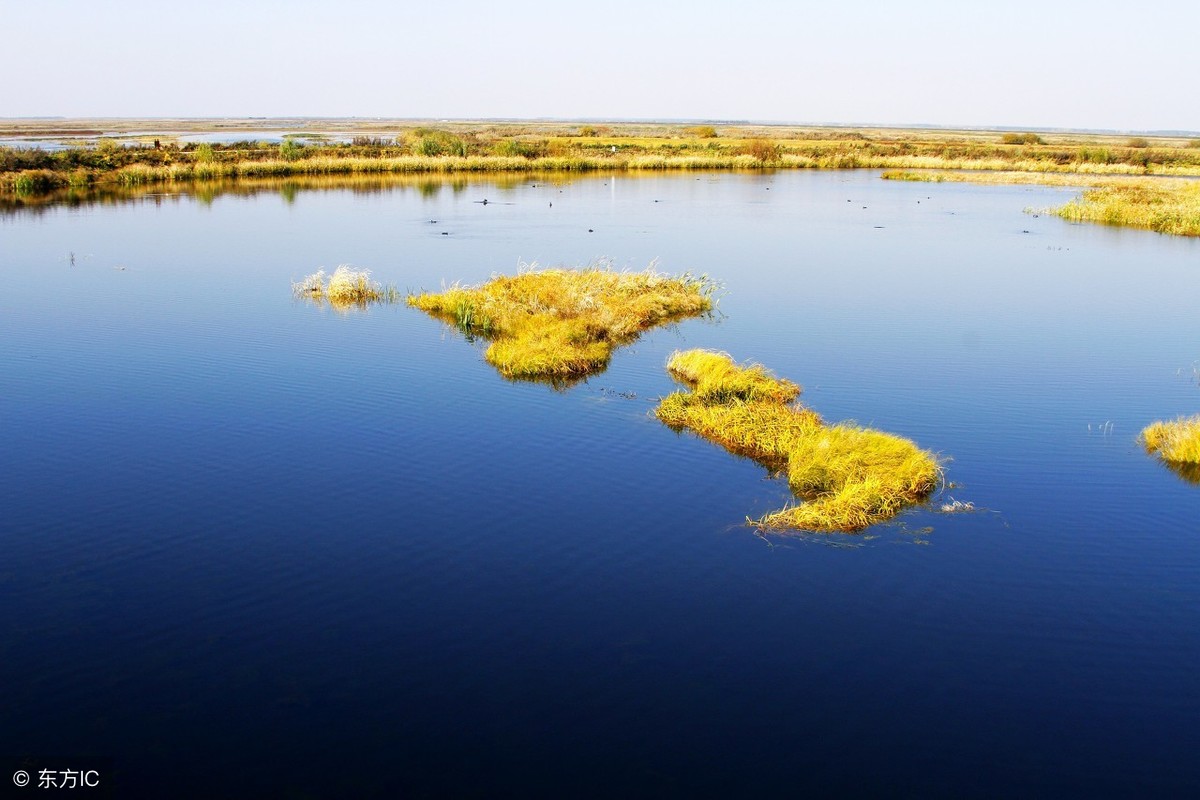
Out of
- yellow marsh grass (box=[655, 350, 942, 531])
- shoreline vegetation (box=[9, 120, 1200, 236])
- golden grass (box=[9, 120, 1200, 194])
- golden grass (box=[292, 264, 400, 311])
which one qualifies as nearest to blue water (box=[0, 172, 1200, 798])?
yellow marsh grass (box=[655, 350, 942, 531])

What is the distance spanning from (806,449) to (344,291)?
16162 mm

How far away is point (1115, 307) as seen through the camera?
2577 cm

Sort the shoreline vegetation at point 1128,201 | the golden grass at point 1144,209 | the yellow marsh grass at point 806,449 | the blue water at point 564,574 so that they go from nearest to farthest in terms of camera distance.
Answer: the blue water at point 564,574 < the yellow marsh grass at point 806,449 < the golden grass at point 1144,209 < the shoreline vegetation at point 1128,201

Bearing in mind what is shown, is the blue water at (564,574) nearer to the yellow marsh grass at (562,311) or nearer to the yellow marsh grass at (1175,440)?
the yellow marsh grass at (1175,440)

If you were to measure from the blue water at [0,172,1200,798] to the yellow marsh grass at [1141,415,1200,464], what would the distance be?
440 millimetres

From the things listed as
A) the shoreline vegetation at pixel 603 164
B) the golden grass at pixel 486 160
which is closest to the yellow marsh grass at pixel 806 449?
the shoreline vegetation at pixel 603 164

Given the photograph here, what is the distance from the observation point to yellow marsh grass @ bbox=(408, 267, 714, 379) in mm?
19234

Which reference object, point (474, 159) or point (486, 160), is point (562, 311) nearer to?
point (486, 160)

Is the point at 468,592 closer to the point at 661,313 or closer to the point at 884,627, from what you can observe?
the point at 884,627

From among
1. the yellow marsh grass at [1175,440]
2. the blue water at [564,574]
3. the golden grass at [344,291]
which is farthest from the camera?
the golden grass at [344,291]

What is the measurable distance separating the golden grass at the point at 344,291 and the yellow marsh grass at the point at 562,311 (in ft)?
3.92

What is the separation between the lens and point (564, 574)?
1065 centimetres

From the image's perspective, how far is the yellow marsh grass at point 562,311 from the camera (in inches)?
757

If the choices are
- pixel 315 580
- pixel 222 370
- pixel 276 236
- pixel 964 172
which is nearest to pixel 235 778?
pixel 315 580
